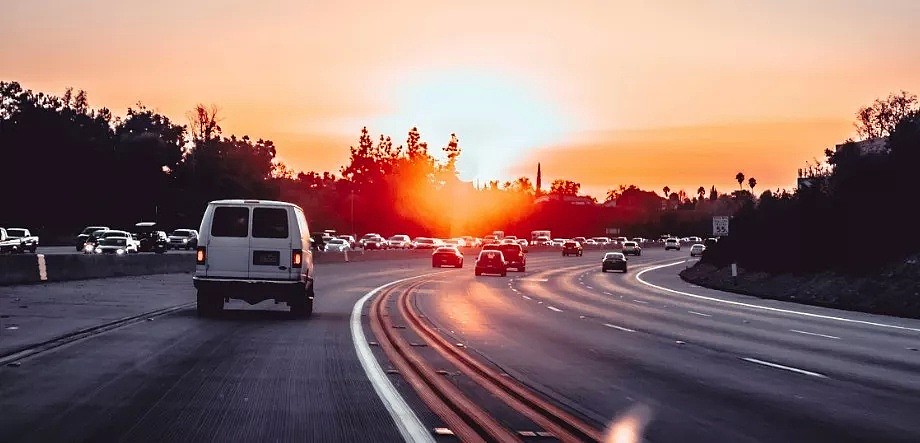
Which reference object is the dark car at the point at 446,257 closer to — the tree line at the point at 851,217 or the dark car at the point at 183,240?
the dark car at the point at 183,240

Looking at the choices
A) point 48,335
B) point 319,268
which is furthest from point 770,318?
point 319,268

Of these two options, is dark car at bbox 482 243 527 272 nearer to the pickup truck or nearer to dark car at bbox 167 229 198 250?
dark car at bbox 167 229 198 250

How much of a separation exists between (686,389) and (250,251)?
1264cm

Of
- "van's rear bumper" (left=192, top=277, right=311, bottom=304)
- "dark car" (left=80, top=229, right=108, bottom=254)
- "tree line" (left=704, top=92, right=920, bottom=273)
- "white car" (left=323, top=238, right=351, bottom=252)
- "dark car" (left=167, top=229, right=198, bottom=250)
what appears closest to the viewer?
"van's rear bumper" (left=192, top=277, right=311, bottom=304)

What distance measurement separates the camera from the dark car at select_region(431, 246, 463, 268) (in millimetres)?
80500

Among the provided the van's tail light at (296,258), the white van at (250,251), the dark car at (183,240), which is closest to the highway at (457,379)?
the white van at (250,251)

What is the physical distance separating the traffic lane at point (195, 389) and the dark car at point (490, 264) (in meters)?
43.8

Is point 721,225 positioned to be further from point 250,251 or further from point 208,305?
point 250,251

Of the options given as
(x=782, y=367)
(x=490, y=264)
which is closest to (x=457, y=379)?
(x=782, y=367)

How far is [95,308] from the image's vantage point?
2650 cm

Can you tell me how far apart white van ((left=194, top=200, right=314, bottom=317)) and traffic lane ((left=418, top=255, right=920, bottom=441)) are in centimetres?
338

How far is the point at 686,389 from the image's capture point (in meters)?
13.4

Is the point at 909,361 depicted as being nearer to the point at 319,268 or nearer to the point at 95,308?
the point at 95,308

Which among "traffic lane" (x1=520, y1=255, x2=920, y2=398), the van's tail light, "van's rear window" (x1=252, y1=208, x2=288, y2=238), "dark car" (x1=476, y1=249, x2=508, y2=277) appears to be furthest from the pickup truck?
the van's tail light
